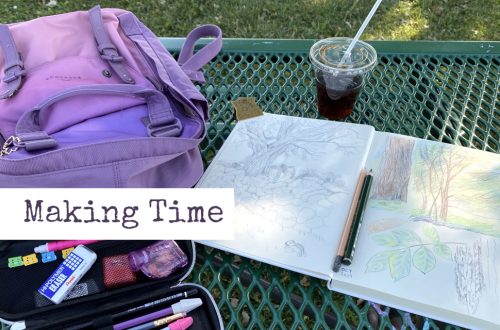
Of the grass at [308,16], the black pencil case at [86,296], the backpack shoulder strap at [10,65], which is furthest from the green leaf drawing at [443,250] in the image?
the grass at [308,16]

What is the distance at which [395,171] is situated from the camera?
84 cm

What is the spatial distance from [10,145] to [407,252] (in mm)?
646

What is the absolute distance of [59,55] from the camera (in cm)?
91

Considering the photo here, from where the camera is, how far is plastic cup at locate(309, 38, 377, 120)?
93 centimetres

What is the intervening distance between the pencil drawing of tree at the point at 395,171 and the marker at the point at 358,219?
20 mm

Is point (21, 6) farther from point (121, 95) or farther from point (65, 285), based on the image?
point (65, 285)

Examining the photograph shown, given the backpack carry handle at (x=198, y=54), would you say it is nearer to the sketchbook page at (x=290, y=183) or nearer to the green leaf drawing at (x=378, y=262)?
the sketchbook page at (x=290, y=183)

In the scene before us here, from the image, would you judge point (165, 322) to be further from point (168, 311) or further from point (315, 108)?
point (315, 108)

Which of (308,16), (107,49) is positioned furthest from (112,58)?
(308,16)

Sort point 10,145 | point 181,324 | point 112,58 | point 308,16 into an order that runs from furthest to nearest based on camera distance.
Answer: point 308,16
point 112,58
point 10,145
point 181,324

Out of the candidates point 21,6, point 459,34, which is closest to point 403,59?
point 459,34

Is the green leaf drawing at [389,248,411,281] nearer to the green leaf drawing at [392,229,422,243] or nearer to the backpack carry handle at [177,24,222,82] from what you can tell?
the green leaf drawing at [392,229,422,243]

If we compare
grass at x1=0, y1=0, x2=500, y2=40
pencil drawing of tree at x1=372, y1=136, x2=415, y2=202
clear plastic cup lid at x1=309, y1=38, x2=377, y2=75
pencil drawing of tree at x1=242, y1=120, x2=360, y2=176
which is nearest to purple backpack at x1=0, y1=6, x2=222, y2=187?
pencil drawing of tree at x1=242, y1=120, x2=360, y2=176

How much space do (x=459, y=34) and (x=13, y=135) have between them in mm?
1899
